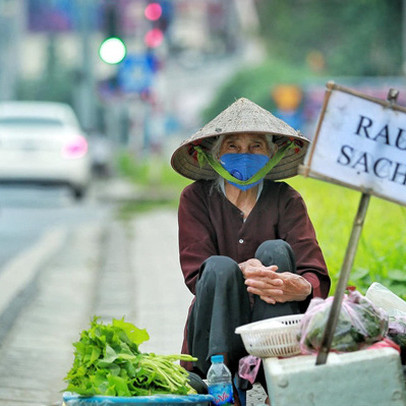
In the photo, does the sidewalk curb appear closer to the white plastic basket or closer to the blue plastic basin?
the blue plastic basin

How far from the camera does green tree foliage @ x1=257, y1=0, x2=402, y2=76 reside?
50.9m

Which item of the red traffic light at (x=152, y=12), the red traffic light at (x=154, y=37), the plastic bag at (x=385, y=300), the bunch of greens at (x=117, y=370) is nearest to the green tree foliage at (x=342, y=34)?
the red traffic light at (x=154, y=37)

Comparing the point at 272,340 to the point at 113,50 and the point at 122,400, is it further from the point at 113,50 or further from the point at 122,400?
the point at 113,50

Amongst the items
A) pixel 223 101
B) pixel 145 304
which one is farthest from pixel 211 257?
pixel 223 101

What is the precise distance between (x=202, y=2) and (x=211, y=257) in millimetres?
91698

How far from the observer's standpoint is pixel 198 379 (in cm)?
432

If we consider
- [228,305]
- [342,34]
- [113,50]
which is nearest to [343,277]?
[228,305]

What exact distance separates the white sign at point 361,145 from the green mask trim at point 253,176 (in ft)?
3.23

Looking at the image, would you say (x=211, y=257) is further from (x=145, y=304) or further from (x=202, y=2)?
(x=202, y=2)

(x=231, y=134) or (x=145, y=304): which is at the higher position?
(x=231, y=134)

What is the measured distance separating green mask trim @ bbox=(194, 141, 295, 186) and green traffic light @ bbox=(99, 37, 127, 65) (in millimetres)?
11571

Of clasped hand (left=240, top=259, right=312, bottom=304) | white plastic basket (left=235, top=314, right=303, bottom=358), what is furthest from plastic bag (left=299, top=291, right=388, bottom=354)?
clasped hand (left=240, top=259, right=312, bottom=304)

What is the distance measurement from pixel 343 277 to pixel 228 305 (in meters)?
0.73

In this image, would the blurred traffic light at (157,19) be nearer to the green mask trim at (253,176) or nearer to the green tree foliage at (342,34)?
the green mask trim at (253,176)
